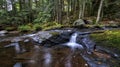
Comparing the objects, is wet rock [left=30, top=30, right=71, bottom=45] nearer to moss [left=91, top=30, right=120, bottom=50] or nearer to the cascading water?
the cascading water

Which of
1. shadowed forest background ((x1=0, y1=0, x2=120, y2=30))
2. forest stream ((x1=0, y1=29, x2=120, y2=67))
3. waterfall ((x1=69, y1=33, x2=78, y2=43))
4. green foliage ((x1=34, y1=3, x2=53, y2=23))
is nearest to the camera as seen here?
forest stream ((x1=0, y1=29, x2=120, y2=67))

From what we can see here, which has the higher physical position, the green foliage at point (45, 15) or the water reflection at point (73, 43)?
the green foliage at point (45, 15)

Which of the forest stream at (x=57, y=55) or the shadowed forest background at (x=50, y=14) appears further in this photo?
the shadowed forest background at (x=50, y=14)

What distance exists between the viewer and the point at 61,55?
8.25 m

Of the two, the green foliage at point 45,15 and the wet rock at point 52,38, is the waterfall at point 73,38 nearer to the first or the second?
the wet rock at point 52,38

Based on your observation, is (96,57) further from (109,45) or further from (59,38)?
(59,38)

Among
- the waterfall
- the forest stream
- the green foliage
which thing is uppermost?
the green foliage

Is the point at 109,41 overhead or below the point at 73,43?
overhead

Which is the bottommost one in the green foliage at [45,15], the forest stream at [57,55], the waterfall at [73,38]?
the forest stream at [57,55]

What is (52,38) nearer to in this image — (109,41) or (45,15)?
(109,41)

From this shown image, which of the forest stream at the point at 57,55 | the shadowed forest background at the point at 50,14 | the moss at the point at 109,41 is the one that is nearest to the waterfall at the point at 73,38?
the forest stream at the point at 57,55

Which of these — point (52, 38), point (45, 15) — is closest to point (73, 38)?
point (52, 38)

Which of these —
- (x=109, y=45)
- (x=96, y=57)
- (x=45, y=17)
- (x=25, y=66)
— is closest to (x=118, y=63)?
(x=96, y=57)

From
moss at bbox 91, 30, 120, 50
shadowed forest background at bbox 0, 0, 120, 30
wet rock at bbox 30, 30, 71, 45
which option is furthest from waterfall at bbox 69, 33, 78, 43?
shadowed forest background at bbox 0, 0, 120, 30
